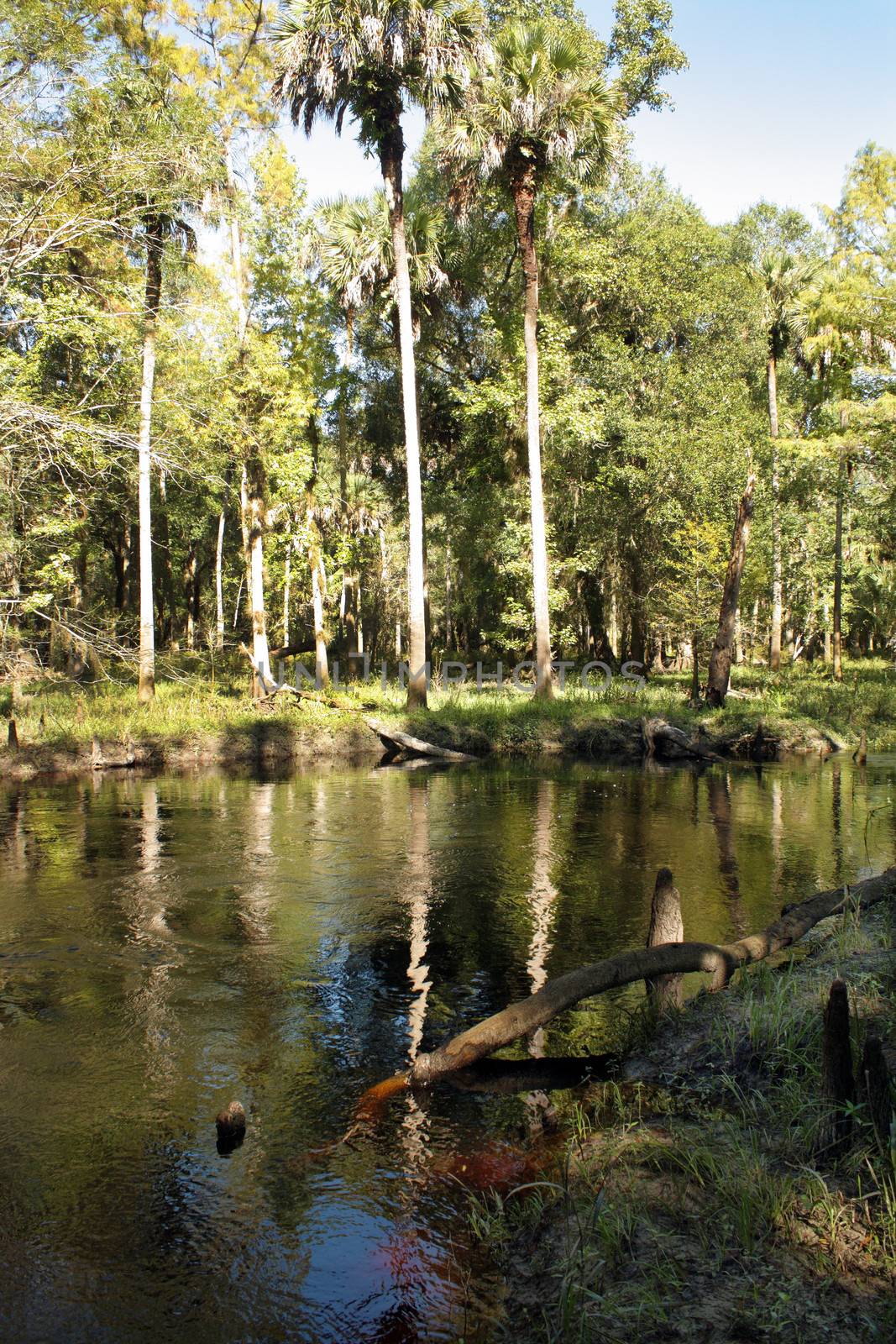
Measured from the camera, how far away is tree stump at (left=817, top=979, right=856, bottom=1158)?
184 inches

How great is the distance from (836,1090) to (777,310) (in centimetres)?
3497

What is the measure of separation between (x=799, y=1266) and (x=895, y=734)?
24306 mm

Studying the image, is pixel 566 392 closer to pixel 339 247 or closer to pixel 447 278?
pixel 447 278

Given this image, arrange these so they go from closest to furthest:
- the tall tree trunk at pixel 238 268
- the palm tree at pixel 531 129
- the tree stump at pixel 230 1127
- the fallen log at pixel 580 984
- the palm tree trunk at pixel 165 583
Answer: the tree stump at pixel 230 1127, the fallen log at pixel 580 984, the palm tree at pixel 531 129, the tall tree trunk at pixel 238 268, the palm tree trunk at pixel 165 583

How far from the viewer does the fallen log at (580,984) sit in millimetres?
5945

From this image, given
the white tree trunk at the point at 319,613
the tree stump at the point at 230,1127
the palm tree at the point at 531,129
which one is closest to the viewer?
the tree stump at the point at 230,1127

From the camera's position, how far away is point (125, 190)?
9.23 m

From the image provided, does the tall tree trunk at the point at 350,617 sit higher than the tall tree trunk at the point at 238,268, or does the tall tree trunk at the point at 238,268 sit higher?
the tall tree trunk at the point at 238,268

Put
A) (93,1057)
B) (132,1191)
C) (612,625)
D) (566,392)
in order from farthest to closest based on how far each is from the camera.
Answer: (612,625) < (566,392) < (93,1057) < (132,1191)

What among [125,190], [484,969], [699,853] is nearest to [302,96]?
[125,190]

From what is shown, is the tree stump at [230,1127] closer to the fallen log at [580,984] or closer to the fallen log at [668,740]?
the fallen log at [580,984]

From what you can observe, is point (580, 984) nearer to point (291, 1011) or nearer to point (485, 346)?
point (291, 1011)

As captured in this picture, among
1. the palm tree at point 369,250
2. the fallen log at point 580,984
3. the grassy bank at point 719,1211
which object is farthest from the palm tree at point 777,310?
the grassy bank at point 719,1211

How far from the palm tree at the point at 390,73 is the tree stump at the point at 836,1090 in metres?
21.7
